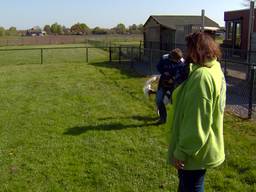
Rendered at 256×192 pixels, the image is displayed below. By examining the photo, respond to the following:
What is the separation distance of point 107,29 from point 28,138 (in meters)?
135

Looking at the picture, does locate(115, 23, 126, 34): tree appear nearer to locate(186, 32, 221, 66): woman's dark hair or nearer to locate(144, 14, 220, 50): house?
locate(144, 14, 220, 50): house

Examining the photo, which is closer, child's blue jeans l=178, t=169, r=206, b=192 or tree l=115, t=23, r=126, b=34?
child's blue jeans l=178, t=169, r=206, b=192

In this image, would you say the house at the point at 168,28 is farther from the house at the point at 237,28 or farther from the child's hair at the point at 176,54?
the child's hair at the point at 176,54

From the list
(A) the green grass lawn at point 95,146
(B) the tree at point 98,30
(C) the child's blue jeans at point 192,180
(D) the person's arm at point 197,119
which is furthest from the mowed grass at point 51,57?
(B) the tree at point 98,30

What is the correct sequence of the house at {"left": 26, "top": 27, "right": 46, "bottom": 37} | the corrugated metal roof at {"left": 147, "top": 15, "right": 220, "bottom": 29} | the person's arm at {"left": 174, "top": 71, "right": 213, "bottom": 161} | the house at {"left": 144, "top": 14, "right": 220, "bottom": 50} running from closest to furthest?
the person's arm at {"left": 174, "top": 71, "right": 213, "bottom": 161}, the house at {"left": 144, "top": 14, "right": 220, "bottom": 50}, the corrugated metal roof at {"left": 147, "top": 15, "right": 220, "bottom": 29}, the house at {"left": 26, "top": 27, "right": 46, "bottom": 37}

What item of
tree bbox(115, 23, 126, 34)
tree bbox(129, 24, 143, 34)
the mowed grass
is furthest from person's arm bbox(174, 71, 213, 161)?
tree bbox(115, 23, 126, 34)

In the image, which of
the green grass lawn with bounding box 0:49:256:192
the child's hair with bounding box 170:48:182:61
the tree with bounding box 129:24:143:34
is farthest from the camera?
the tree with bounding box 129:24:143:34

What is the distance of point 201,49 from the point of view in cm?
289

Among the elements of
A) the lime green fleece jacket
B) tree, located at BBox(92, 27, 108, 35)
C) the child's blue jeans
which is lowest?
the child's blue jeans

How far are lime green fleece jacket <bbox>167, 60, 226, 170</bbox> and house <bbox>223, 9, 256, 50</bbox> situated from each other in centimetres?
2270

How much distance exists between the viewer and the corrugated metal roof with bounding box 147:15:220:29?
30.6m

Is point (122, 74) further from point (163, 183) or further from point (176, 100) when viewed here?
point (176, 100)

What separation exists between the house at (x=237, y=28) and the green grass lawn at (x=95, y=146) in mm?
15591

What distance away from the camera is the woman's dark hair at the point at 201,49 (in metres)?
2.88
